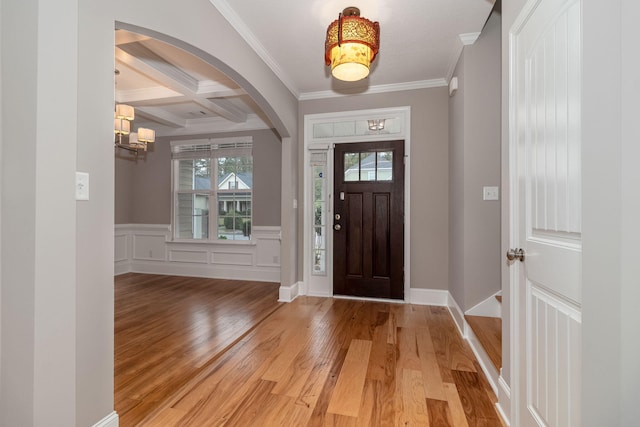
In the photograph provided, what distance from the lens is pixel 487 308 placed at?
8.55ft

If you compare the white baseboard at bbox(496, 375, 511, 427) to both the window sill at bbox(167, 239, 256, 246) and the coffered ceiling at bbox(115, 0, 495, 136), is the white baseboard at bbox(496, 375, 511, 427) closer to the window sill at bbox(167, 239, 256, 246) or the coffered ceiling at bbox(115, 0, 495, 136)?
the coffered ceiling at bbox(115, 0, 495, 136)

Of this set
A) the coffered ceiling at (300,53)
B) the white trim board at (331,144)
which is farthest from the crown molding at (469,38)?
the white trim board at (331,144)

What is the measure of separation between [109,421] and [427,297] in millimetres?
3213

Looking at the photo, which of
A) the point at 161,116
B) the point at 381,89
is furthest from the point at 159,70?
the point at 381,89

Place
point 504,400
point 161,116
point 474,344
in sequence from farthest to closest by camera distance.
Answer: point 161,116, point 474,344, point 504,400

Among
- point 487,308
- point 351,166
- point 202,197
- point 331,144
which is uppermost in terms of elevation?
point 331,144

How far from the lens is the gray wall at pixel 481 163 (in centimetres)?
262

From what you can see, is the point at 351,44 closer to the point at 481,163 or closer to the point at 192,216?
the point at 481,163

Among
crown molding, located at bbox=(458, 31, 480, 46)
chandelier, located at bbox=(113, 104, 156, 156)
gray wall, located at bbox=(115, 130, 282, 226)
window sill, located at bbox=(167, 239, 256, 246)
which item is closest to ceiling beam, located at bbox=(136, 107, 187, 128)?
gray wall, located at bbox=(115, 130, 282, 226)

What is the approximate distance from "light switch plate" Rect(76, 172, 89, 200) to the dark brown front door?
2.83 meters

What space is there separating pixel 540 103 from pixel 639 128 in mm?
629

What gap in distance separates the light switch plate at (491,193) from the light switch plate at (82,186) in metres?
2.92

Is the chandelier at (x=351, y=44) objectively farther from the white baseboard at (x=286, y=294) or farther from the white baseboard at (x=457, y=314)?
the white baseboard at (x=286, y=294)

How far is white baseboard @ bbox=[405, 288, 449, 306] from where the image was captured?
3.50m
